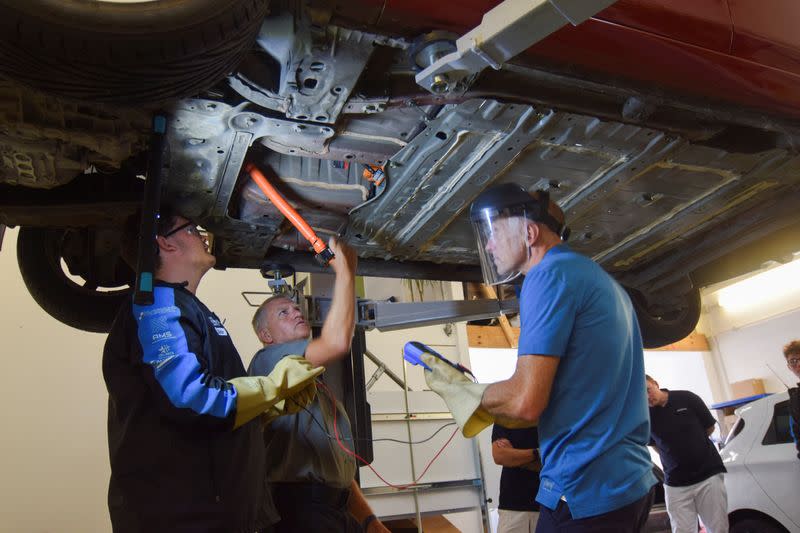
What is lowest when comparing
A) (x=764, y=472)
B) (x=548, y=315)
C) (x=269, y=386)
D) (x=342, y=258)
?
(x=764, y=472)

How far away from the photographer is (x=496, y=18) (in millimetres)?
1378

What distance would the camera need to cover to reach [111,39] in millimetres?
1320

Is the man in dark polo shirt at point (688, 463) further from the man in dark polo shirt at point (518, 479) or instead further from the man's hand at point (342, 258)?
the man's hand at point (342, 258)

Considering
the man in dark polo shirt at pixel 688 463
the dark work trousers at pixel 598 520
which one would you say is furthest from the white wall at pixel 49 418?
the dark work trousers at pixel 598 520

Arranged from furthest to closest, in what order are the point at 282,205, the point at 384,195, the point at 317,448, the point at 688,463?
the point at 688,463, the point at 317,448, the point at 384,195, the point at 282,205

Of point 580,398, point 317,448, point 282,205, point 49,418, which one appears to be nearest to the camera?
point 580,398

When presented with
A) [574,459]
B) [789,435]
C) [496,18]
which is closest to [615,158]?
[496,18]

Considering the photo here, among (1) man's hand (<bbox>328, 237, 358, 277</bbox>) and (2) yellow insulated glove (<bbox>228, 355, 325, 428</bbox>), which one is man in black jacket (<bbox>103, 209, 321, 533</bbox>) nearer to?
(2) yellow insulated glove (<bbox>228, 355, 325, 428</bbox>)

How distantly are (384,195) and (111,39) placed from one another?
107 centimetres

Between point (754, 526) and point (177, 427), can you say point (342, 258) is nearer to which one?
point (177, 427)

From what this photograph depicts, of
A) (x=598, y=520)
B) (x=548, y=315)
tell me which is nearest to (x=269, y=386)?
(x=548, y=315)

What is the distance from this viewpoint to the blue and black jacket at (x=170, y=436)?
4.95 ft

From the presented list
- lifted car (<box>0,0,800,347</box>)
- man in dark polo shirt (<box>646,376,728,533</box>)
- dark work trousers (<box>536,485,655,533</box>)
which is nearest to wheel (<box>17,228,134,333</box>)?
lifted car (<box>0,0,800,347</box>)

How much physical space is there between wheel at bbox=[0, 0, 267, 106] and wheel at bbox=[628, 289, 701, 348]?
2548mm
